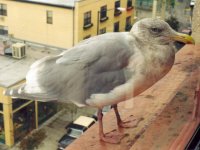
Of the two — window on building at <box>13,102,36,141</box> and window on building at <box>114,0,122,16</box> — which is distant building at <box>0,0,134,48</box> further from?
window on building at <box>13,102,36,141</box>

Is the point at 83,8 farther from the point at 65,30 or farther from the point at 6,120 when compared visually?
the point at 6,120

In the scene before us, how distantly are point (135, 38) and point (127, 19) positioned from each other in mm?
3471

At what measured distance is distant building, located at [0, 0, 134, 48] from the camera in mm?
3930

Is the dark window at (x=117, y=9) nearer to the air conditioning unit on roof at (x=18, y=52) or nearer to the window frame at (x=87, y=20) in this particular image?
the window frame at (x=87, y=20)

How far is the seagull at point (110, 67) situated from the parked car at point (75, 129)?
86.9 inches

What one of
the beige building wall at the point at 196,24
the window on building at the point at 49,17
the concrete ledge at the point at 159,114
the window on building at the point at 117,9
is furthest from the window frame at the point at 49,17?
the concrete ledge at the point at 159,114

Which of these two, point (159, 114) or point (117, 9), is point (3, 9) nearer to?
point (117, 9)

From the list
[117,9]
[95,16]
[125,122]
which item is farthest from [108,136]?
[117,9]

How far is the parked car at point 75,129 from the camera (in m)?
2.89

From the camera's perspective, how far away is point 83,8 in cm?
389

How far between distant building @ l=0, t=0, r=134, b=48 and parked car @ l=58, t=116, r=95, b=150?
981 mm

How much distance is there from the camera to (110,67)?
646 mm

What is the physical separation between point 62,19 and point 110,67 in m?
3.46

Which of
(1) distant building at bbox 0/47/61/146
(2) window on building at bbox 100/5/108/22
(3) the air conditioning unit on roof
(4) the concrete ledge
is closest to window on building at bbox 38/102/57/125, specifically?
(1) distant building at bbox 0/47/61/146
